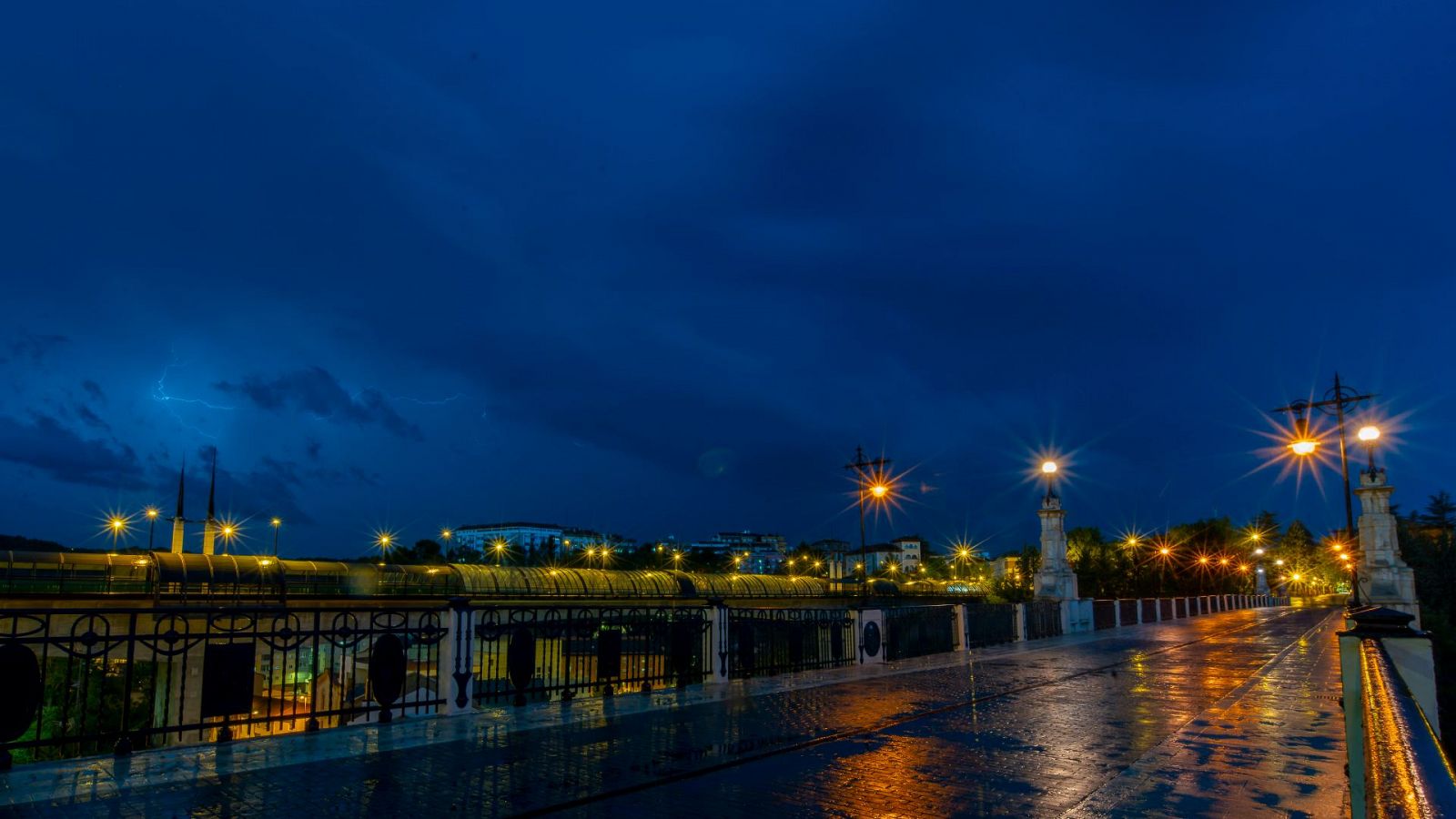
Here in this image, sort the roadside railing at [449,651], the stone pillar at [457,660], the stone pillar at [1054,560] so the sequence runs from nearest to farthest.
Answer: the roadside railing at [449,651] → the stone pillar at [457,660] → the stone pillar at [1054,560]

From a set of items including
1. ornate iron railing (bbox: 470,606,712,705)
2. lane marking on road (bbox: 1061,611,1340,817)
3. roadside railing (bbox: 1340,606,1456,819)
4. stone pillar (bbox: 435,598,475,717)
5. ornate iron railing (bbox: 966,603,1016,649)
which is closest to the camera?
roadside railing (bbox: 1340,606,1456,819)

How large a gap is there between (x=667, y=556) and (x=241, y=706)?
431 ft

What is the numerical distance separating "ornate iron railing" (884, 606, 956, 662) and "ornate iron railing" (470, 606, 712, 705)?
19.6ft

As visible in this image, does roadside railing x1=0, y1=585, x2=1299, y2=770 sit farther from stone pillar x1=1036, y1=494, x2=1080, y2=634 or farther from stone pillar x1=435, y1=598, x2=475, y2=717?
stone pillar x1=1036, y1=494, x2=1080, y2=634

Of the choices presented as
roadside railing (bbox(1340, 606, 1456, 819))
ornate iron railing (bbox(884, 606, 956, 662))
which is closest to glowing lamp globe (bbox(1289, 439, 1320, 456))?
ornate iron railing (bbox(884, 606, 956, 662))

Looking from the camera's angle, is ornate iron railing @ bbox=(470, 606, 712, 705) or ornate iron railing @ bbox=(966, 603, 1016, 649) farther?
ornate iron railing @ bbox=(966, 603, 1016, 649)

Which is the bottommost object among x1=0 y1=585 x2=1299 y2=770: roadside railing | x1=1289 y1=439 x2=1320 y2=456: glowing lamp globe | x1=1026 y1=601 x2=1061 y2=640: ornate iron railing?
x1=1026 y1=601 x2=1061 y2=640: ornate iron railing

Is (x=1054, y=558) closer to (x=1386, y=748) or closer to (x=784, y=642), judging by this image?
(x=784, y=642)

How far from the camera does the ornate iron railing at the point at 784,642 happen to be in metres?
16.0

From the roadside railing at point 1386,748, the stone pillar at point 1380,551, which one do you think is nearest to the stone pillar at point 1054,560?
the stone pillar at point 1380,551

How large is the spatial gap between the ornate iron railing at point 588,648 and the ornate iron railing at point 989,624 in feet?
34.7

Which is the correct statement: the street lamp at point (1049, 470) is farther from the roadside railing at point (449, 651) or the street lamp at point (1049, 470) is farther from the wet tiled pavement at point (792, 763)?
the wet tiled pavement at point (792, 763)

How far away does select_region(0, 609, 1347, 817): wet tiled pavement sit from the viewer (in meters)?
7.08

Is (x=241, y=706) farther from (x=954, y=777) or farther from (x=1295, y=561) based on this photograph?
(x=1295, y=561)
